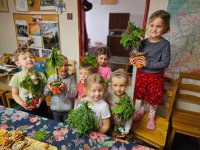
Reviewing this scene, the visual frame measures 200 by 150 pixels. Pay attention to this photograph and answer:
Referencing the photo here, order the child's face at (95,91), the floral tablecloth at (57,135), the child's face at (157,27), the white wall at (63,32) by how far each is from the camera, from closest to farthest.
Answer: the floral tablecloth at (57,135)
the child's face at (95,91)
the child's face at (157,27)
the white wall at (63,32)

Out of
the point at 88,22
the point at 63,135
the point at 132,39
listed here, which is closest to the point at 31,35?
the point at 132,39

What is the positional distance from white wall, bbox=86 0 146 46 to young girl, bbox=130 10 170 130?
3.73 meters

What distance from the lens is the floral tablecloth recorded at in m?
0.94

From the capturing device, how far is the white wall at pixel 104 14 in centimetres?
494

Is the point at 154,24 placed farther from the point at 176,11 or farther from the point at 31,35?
the point at 31,35

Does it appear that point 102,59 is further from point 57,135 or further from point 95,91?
point 57,135

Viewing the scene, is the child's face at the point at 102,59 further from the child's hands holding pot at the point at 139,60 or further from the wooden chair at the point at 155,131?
the wooden chair at the point at 155,131

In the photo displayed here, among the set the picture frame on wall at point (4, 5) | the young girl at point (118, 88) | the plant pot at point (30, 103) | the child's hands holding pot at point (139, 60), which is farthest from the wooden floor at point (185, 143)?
the picture frame on wall at point (4, 5)

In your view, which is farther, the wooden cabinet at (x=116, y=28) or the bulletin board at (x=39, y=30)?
the wooden cabinet at (x=116, y=28)

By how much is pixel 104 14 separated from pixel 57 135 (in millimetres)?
4889

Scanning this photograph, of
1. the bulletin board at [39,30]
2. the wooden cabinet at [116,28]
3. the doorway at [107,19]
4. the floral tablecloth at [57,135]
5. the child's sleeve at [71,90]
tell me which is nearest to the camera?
the floral tablecloth at [57,135]

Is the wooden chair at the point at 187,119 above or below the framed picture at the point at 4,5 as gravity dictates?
below

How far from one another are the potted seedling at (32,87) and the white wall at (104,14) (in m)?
4.22

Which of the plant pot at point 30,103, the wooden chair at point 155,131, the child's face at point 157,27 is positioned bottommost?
the wooden chair at point 155,131
